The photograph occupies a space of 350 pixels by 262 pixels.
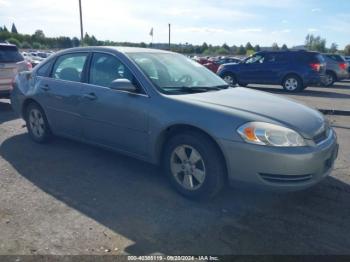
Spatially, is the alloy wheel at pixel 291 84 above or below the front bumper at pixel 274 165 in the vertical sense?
below

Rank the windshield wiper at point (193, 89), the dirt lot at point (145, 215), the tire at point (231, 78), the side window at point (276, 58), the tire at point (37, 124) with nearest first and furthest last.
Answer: the dirt lot at point (145, 215), the windshield wiper at point (193, 89), the tire at point (37, 124), the side window at point (276, 58), the tire at point (231, 78)

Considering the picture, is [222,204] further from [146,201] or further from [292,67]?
[292,67]

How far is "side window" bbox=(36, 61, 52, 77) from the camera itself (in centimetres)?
569

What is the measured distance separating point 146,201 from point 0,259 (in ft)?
4.97

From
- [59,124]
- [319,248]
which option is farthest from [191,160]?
[59,124]

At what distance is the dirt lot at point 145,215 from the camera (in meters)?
3.12

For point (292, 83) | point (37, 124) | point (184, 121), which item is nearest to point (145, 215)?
point (184, 121)

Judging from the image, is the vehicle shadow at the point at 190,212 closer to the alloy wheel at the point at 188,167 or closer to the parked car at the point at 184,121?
the alloy wheel at the point at 188,167

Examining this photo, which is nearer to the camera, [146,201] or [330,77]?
[146,201]

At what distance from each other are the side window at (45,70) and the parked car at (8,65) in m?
3.51

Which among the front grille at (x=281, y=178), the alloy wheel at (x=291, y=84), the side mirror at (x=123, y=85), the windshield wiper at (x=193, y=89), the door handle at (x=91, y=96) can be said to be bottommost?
the alloy wheel at (x=291, y=84)

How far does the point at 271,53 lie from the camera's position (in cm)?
1606

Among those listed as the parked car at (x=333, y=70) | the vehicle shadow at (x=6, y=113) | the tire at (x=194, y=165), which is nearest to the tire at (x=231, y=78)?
the parked car at (x=333, y=70)

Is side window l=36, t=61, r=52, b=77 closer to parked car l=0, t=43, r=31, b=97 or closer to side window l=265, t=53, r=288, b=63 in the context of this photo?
parked car l=0, t=43, r=31, b=97
